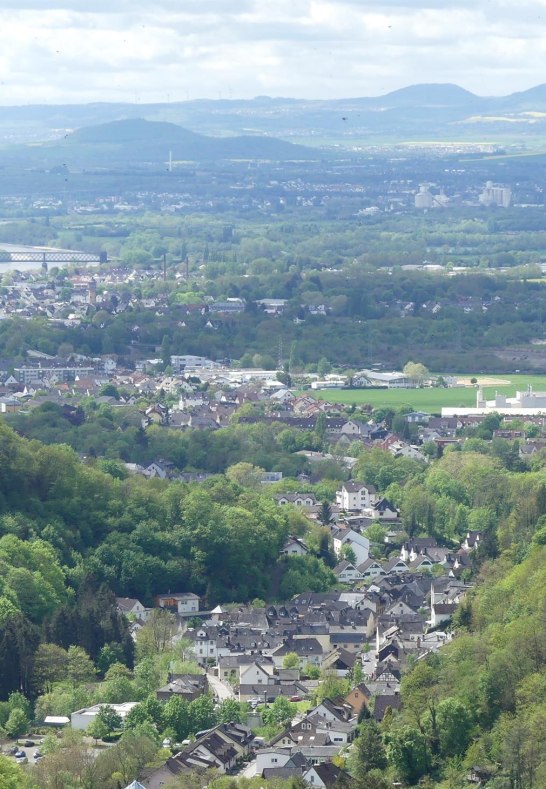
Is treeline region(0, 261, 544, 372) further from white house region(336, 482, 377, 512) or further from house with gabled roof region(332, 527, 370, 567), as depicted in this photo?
house with gabled roof region(332, 527, 370, 567)

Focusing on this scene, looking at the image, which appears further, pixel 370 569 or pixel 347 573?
pixel 370 569

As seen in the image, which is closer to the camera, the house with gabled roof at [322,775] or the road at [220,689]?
the house with gabled roof at [322,775]

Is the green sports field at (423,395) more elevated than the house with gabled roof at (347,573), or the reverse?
the house with gabled roof at (347,573)

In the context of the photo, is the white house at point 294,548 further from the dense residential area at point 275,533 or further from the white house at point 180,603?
the white house at point 180,603

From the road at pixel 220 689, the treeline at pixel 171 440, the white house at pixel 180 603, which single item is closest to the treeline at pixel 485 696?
A: the road at pixel 220 689

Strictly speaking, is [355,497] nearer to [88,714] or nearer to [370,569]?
[370,569]

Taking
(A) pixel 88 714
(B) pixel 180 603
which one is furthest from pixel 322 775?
(B) pixel 180 603
